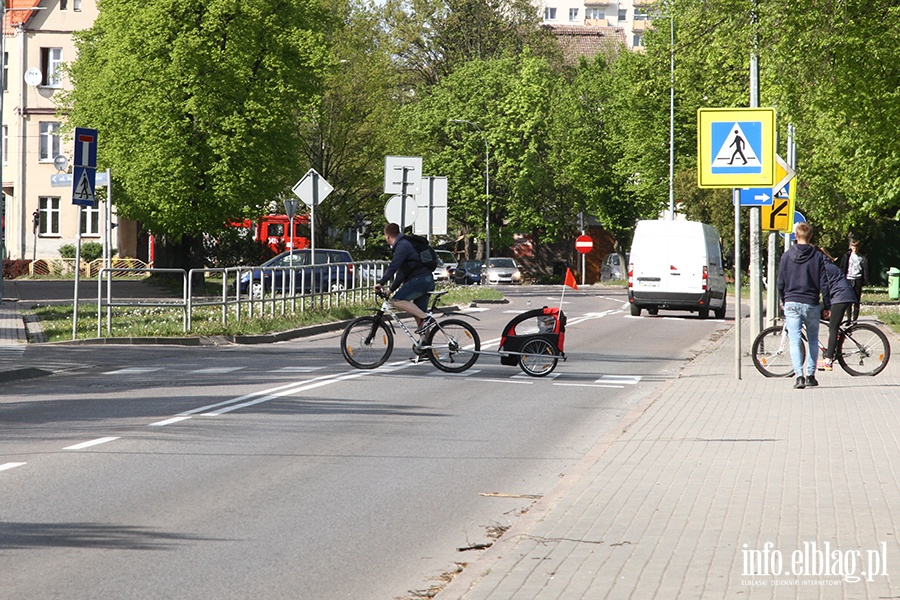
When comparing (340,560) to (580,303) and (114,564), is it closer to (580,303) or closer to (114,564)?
(114,564)

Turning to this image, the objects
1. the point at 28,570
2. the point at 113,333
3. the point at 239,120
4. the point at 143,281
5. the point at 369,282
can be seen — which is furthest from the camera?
the point at 239,120

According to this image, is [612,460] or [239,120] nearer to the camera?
[612,460]

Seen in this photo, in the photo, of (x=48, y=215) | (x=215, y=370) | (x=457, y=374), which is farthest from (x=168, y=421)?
(x=48, y=215)

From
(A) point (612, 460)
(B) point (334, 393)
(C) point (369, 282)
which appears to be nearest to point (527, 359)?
(B) point (334, 393)

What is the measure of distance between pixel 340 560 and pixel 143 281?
35.3 meters

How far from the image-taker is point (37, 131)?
68.4 m

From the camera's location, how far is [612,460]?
9883 mm

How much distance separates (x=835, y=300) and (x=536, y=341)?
3.81m

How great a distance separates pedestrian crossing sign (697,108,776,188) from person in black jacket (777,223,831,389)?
82cm

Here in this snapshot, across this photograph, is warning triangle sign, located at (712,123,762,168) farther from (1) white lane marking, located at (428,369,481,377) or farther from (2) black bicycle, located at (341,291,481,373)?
(1) white lane marking, located at (428,369,481,377)

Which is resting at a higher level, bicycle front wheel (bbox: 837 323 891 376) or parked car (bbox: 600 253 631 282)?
parked car (bbox: 600 253 631 282)

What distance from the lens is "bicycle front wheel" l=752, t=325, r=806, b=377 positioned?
680 inches

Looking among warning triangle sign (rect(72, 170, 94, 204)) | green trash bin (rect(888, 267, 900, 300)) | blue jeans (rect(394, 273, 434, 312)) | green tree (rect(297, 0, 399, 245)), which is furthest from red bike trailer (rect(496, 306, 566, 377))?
green tree (rect(297, 0, 399, 245))

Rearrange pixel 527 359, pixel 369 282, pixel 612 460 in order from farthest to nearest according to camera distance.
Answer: pixel 369 282 < pixel 527 359 < pixel 612 460
